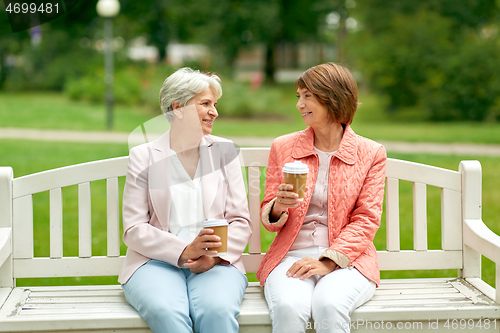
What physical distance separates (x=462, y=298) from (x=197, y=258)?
4.43ft

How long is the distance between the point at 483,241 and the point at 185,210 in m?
1.54

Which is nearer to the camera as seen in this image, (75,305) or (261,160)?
(75,305)

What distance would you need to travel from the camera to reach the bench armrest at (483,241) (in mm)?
2750

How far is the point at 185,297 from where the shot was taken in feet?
8.48

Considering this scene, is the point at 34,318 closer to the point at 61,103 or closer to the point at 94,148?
the point at 94,148

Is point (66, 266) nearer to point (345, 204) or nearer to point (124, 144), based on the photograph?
point (345, 204)

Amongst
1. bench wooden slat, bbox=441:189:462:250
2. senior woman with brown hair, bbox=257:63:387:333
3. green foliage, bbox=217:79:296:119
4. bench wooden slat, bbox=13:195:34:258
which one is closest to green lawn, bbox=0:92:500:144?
green foliage, bbox=217:79:296:119

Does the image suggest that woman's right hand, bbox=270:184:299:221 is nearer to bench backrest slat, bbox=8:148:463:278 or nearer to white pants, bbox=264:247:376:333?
white pants, bbox=264:247:376:333

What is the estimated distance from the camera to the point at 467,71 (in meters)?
17.1

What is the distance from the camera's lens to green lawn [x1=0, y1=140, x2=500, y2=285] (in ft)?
17.5

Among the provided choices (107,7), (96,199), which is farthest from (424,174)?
(107,7)

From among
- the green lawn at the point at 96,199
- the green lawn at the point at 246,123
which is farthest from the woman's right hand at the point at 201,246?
the green lawn at the point at 246,123

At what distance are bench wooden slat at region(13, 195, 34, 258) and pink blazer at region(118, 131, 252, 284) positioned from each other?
59cm

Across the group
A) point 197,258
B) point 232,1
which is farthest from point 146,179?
point 232,1
